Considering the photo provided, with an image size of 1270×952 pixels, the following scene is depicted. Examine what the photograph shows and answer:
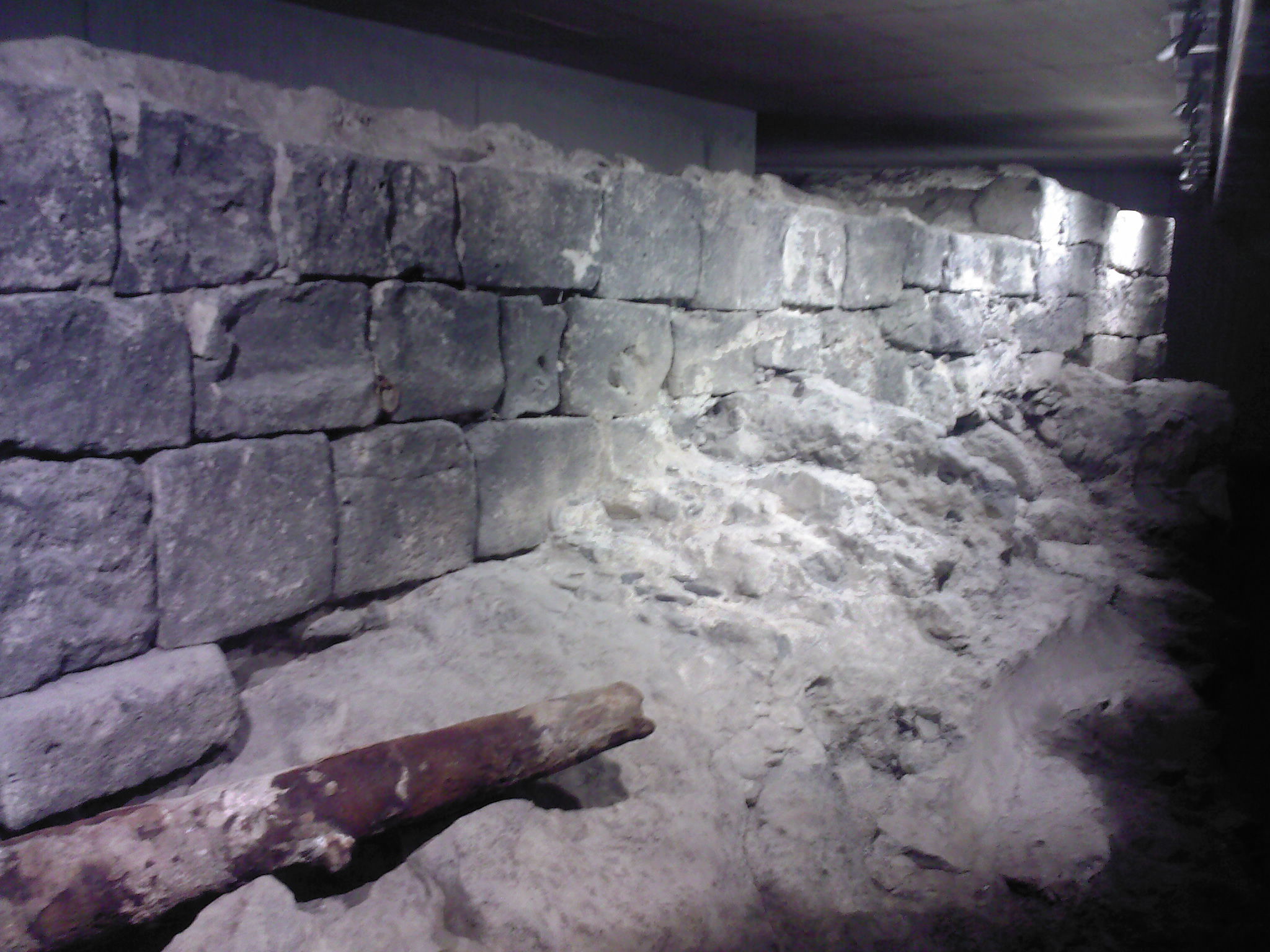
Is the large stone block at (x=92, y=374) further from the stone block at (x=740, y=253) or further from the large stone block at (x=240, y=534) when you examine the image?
the stone block at (x=740, y=253)

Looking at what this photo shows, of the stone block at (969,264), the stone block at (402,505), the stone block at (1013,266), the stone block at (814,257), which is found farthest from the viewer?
the stone block at (1013,266)

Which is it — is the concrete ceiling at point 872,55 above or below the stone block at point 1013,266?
above

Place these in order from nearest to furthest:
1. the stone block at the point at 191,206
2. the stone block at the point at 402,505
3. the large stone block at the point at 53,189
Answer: the large stone block at the point at 53,189, the stone block at the point at 191,206, the stone block at the point at 402,505

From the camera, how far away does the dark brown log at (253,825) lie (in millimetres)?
1797

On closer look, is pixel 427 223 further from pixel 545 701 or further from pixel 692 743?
pixel 692 743

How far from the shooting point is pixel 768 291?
4.68 m

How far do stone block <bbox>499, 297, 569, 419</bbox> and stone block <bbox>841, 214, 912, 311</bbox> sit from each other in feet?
7.12

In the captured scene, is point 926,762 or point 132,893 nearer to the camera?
point 132,893

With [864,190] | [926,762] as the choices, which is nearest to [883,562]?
[926,762]

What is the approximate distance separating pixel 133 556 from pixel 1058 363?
641 cm

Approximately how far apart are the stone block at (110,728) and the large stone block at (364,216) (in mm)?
1217

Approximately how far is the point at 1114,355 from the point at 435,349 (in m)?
7.30

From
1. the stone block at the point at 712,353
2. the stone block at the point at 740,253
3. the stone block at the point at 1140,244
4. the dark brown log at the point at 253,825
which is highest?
the stone block at the point at 1140,244

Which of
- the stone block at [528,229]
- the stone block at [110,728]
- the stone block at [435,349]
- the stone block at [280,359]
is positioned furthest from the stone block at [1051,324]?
the stone block at [110,728]
